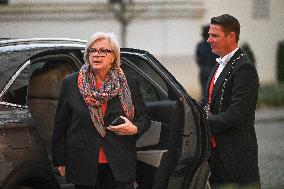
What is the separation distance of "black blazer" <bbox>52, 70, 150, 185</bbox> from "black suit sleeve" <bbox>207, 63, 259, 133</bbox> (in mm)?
620

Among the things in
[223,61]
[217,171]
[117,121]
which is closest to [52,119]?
[217,171]

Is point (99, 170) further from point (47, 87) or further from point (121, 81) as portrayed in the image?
point (47, 87)

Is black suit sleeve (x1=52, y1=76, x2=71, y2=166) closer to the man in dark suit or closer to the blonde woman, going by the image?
the blonde woman

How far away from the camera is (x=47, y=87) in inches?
327

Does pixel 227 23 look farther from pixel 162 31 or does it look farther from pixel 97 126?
pixel 162 31

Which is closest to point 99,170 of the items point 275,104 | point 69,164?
point 69,164

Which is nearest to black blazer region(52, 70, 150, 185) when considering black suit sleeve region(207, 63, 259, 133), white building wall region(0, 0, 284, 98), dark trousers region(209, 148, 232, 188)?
black suit sleeve region(207, 63, 259, 133)

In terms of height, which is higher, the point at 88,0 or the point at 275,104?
the point at 88,0

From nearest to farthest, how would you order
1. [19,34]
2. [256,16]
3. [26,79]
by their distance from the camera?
[26,79] → [19,34] → [256,16]

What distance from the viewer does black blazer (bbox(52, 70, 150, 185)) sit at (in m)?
6.63

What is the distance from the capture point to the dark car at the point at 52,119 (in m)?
6.79

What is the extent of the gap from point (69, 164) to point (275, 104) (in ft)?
62.6

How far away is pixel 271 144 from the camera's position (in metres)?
17.5

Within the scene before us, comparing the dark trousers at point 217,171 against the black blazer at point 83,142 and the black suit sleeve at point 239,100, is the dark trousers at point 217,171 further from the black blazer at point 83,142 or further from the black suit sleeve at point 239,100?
the black blazer at point 83,142
